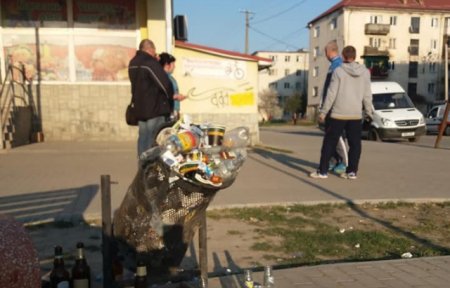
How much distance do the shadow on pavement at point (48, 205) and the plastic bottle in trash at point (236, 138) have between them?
10.2 feet

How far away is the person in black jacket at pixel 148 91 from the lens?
613cm

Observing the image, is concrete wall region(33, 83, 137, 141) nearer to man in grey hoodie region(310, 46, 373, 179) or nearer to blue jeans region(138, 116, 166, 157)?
blue jeans region(138, 116, 166, 157)

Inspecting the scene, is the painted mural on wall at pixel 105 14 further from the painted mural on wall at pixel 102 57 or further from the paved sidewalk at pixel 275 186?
the paved sidewalk at pixel 275 186

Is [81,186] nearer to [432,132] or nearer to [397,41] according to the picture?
[432,132]

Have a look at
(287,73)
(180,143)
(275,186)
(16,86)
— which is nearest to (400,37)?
(287,73)

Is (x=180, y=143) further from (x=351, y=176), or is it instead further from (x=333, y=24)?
(x=333, y=24)

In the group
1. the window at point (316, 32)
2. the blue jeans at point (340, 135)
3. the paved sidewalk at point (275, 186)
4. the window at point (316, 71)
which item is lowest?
the paved sidewalk at point (275, 186)

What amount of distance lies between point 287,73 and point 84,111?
90.5 meters

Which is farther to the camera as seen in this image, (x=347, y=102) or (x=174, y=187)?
(x=347, y=102)

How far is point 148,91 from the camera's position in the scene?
625 cm

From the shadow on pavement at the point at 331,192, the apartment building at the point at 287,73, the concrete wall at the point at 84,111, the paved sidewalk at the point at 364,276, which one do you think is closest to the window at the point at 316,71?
the apartment building at the point at 287,73

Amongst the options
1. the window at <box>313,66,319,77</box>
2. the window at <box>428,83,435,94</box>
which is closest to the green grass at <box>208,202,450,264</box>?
the window at <box>313,66,319,77</box>

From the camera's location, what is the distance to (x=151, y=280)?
2.91 m

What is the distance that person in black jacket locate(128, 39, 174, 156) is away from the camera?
613 cm
